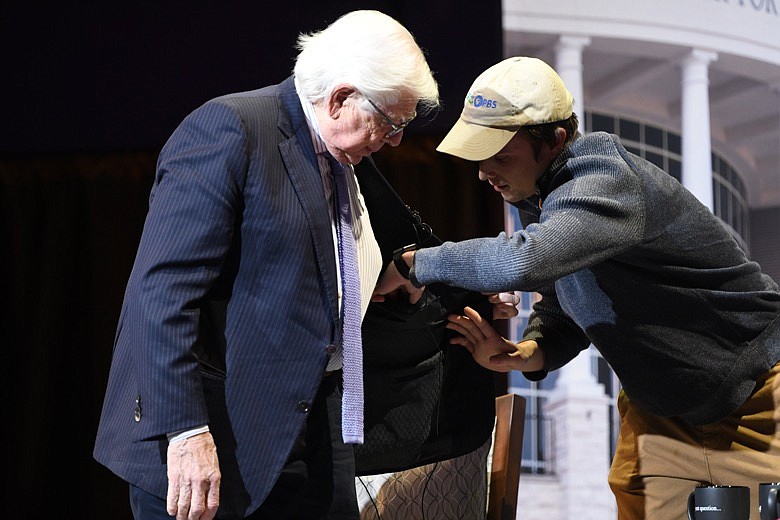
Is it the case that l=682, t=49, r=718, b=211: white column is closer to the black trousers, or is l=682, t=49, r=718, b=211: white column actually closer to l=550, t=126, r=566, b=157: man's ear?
l=550, t=126, r=566, b=157: man's ear

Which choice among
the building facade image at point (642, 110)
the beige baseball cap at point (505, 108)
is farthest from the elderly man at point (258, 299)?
the building facade image at point (642, 110)

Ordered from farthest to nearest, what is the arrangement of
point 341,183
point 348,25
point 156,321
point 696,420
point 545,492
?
point 545,492 < point 696,420 < point 341,183 < point 348,25 < point 156,321

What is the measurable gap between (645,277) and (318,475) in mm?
797

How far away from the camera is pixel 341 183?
1680mm

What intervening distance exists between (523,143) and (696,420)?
0.70 meters

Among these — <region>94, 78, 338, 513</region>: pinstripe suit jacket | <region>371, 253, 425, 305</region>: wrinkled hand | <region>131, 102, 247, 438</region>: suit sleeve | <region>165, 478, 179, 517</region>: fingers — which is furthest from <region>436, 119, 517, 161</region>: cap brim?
<region>165, 478, 179, 517</region>: fingers

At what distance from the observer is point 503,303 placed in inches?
84.4

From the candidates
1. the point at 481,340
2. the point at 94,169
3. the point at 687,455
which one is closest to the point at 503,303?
the point at 481,340

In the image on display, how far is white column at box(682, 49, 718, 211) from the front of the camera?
13.0 ft

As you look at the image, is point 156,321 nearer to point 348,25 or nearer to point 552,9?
point 348,25

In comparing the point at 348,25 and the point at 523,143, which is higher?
the point at 348,25

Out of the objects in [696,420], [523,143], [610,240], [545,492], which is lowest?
[545,492]

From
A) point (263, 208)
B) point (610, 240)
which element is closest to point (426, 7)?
point (610, 240)

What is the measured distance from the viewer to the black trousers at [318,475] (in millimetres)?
1582
